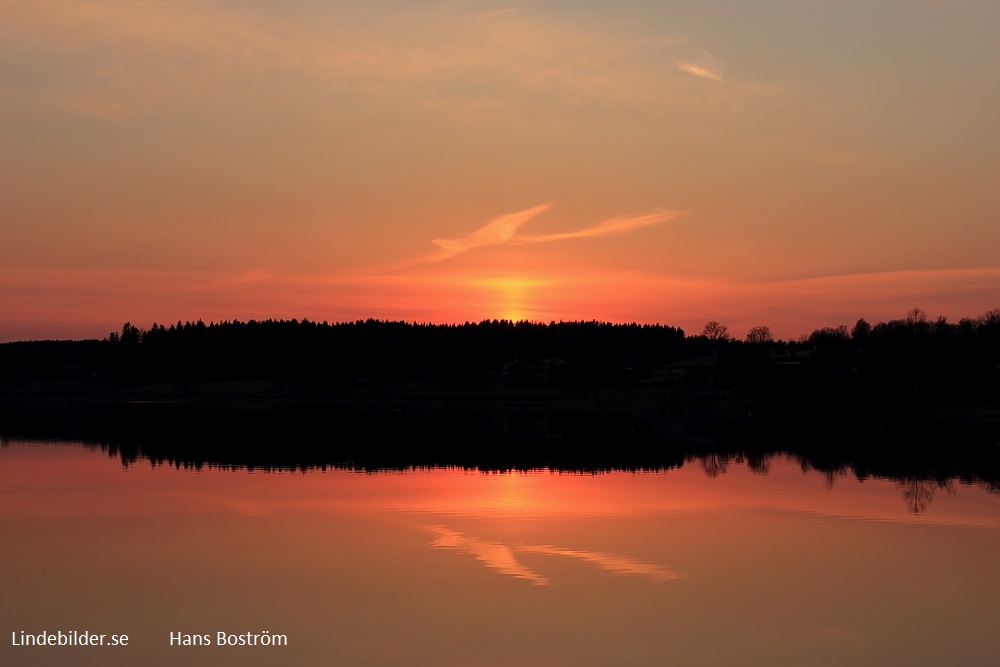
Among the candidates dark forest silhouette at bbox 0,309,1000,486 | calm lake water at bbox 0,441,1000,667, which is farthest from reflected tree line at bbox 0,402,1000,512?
calm lake water at bbox 0,441,1000,667

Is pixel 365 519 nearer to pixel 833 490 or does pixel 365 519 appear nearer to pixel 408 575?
pixel 408 575

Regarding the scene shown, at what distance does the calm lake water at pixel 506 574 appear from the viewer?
20.9m

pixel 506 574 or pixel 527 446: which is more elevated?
pixel 527 446

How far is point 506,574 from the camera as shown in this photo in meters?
27.2

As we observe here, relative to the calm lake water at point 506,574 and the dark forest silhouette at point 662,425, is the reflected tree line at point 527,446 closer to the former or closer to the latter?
the dark forest silhouette at point 662,425

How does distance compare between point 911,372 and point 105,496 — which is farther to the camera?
point 911,372

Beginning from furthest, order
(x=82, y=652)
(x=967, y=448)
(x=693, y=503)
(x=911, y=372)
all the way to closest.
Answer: (x=911, y=372) < (x=967, y=448) < (x=693, y=503) < (x=82, y=652)

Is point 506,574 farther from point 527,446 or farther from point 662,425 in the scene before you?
point 662,425

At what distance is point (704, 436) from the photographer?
84.9 m

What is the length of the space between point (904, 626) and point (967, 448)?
52.9 meters

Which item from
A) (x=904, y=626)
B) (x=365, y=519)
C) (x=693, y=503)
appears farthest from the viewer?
(x=693, y=503)

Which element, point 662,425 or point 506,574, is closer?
point 506,574

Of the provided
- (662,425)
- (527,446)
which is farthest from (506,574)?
(662,425)

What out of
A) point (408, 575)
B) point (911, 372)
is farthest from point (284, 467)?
point (911, 372)
